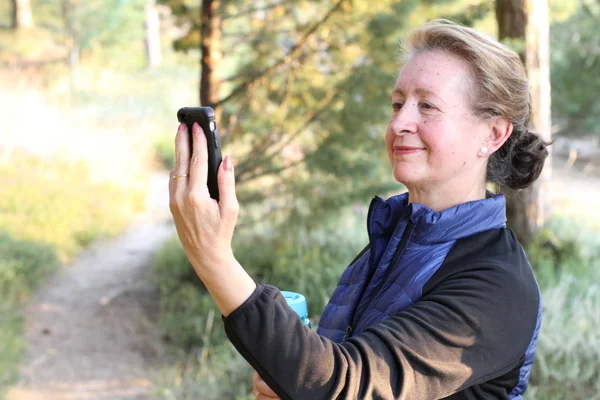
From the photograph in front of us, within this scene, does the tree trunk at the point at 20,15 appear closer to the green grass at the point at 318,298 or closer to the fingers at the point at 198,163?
the green grass at the point at 318,298

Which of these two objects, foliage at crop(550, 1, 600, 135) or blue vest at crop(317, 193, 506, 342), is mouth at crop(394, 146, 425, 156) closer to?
blue vest at crop(317, 193, 506, 342)

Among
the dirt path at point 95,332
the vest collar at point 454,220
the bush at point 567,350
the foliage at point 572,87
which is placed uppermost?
the vest collar at point 454,220

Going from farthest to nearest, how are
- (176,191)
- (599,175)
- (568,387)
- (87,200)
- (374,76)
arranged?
(599,175)
(87,200)
(374,76)
(568,387)
(176,191)

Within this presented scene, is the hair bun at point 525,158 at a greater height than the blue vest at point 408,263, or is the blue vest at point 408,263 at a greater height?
the hair bun at point 525,158

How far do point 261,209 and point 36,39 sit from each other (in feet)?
42.9

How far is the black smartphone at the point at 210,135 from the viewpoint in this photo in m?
1.23

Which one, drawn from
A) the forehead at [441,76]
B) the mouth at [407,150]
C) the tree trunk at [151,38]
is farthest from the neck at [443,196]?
the tree trunk at [151,38]

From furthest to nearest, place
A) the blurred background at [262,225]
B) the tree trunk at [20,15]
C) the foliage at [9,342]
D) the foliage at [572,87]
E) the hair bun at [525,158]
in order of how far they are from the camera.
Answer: the tree trunk at [20,15] → the foliage at [572,87] → the foliage at [9,342] → the blurred background at [262,225] → the hair bun at [525,158]

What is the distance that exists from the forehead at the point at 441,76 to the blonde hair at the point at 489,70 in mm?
19

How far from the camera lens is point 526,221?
5.41 meters

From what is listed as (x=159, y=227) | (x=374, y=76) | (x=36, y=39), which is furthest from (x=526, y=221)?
(x=36, y=39)

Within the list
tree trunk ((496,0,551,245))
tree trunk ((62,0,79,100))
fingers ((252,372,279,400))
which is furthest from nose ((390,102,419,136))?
tree trunk ((62,0,79,100))

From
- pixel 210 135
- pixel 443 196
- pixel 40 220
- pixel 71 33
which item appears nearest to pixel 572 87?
pixel 40 220

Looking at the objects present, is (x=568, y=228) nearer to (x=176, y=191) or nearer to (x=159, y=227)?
(x=159, y=227)
